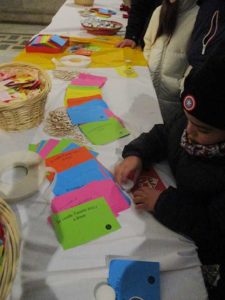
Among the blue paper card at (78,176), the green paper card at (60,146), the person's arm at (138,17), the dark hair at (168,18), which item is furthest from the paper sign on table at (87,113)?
the person's arm at (138,17)

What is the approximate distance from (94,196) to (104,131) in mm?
287

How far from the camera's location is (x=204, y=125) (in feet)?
2.03

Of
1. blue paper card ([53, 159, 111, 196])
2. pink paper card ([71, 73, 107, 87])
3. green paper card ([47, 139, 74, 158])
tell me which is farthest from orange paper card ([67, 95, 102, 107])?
blue paper card ([53, 159, 111, 196])

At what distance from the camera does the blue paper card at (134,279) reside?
478mm

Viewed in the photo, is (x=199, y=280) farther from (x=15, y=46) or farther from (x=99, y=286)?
(x=15, y=46)

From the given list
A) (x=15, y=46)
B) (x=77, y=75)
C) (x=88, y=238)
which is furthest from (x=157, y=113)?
(x=15, y=46)

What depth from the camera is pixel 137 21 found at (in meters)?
1.59

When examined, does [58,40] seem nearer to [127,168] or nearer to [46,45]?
[46,45]

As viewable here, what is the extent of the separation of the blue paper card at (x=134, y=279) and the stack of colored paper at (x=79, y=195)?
9cm

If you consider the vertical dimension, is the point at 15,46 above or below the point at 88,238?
below

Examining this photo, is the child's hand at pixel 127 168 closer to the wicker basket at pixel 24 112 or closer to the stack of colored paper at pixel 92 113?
the stack of colored paper at pixel 92 113

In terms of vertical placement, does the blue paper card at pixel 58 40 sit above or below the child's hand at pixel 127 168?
above

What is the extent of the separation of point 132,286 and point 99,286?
0.06 m

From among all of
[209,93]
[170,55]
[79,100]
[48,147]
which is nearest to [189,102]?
[209,93]
